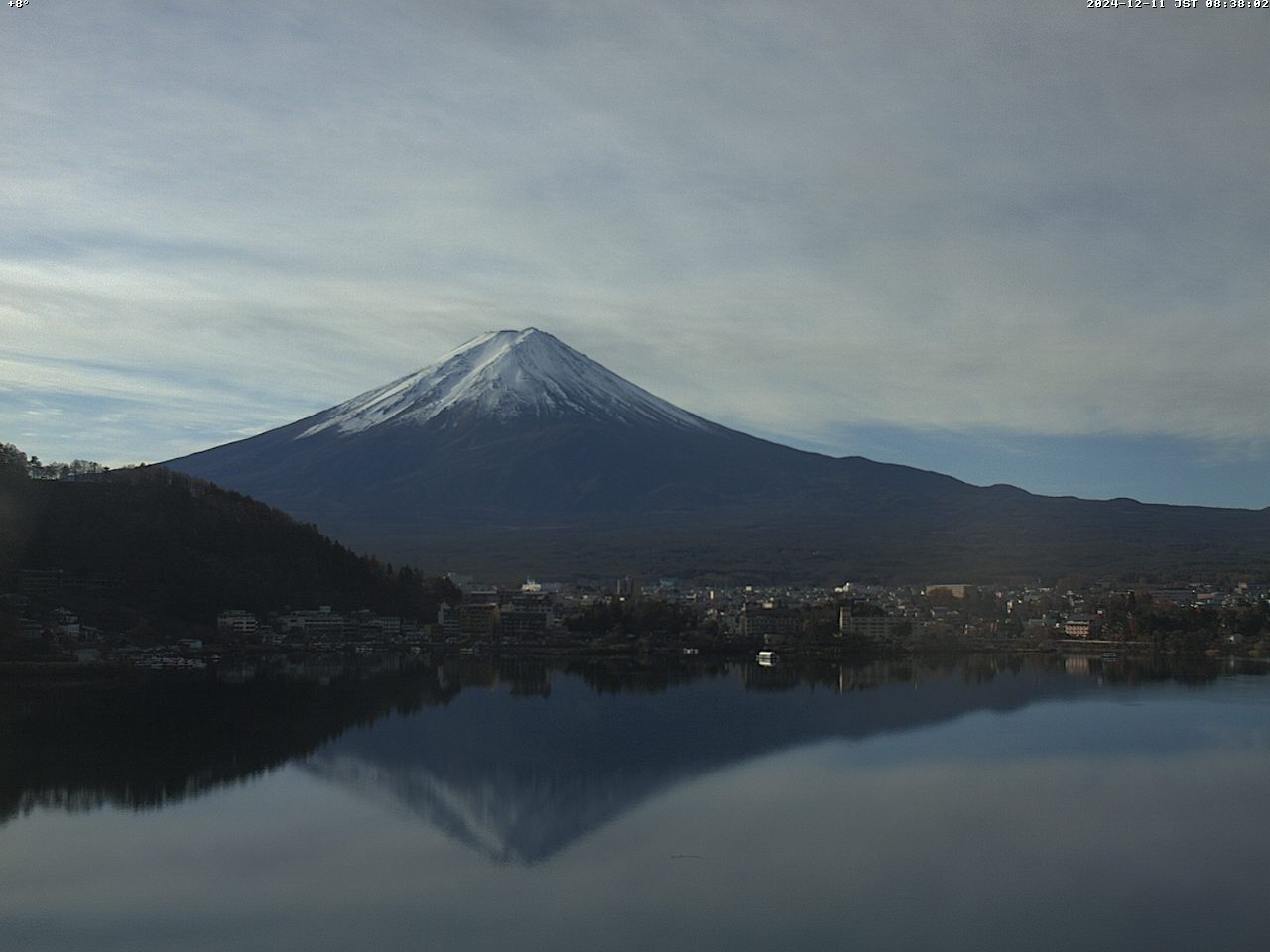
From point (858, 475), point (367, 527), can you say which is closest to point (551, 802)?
point (367, 527)

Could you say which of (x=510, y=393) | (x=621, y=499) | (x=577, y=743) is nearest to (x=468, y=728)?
(x=577, y=743)

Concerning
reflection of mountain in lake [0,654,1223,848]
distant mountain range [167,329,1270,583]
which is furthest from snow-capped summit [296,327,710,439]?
reflection of mountain in lake [0,654,1223,848]

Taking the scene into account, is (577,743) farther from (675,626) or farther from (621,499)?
(621,499)

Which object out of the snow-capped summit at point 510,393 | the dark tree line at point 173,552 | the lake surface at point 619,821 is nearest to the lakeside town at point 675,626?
the dark tree line at point 173,552

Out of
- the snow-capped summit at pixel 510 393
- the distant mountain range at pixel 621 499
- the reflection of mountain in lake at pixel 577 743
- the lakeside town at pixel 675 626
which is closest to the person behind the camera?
the reflection of mountain in lake at pixel 577 743

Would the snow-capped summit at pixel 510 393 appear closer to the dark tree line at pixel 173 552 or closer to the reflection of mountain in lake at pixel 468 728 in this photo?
the dark tree line at pixel 173 552

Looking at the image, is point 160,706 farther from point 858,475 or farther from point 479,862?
point 858,475
